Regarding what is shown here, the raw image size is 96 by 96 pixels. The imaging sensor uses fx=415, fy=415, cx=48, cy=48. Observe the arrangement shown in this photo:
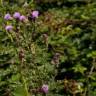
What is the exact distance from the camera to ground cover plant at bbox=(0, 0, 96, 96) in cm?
302

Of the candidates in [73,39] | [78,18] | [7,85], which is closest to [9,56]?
[7,85]

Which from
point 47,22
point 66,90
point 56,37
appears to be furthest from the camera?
point 47,22

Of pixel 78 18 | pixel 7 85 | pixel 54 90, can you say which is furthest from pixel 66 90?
pixel 78 18

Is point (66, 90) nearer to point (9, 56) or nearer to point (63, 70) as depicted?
point (63, 70)

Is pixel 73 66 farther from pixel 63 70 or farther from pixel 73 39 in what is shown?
pixel 73 39

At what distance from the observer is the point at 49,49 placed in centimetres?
421

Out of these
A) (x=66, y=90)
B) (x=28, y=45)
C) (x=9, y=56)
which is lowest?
(x=66, y=90)

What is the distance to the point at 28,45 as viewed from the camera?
3.04 m

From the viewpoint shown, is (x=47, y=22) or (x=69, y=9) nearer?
(x=47, y=22)

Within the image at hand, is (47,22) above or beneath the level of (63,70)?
above

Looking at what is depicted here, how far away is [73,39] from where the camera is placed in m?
4.50

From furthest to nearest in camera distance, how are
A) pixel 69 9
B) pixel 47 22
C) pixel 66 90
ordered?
pixel 69 9, pixel 47 22, pixel 66 90

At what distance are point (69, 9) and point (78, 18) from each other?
0.36 m

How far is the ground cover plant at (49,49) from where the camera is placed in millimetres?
3020
